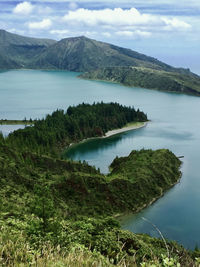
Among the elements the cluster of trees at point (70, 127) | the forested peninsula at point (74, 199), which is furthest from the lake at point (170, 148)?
the cluster of trees at point (70, 127)

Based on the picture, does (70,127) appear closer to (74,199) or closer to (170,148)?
(170,148)

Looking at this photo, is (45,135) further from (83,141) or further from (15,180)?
(15,180)

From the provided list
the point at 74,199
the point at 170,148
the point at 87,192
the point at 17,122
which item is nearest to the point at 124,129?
the point at 170,148

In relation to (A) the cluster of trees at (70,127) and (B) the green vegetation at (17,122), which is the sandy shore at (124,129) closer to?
(A) the cluster of trees at (70,127)

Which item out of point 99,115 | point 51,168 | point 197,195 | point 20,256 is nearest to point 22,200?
point 51,168

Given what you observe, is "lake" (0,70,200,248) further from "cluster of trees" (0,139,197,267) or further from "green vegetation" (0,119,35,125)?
"green vegetation" (0,119,35,125)
